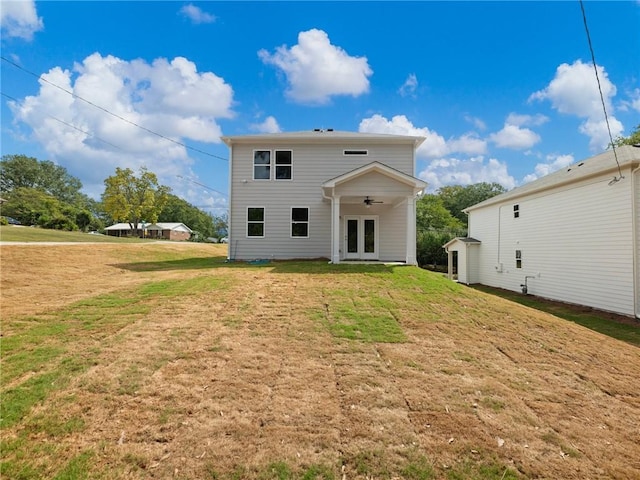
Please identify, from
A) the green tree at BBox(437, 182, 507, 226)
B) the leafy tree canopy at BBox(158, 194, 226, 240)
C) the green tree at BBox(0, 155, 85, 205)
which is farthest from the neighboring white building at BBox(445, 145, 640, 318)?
the green tree at BBox(0, 155, 85, 205)

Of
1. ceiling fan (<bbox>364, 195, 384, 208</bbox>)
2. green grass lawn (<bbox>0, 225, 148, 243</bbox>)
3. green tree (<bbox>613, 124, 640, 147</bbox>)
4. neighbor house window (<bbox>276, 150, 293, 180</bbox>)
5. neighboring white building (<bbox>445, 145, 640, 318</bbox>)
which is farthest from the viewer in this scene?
green tree (<bbox>613, 124, 640, 147</bbox>)

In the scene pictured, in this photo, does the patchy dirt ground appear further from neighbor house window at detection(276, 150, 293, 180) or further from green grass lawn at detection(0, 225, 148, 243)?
green grass lawn at detection(0, 225, 148, 243)

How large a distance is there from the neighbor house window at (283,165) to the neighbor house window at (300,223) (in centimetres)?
162

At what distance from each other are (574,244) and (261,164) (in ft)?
45.1

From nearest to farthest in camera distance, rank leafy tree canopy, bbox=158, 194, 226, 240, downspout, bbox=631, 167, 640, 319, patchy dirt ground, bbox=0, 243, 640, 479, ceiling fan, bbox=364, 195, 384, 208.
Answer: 1. patchy dirt ground, bbox=0, 243, 640, 479
2. downspout, bbox=631, 167, 640, 319
3. ceiling fan, bbox=364, 195, 384, 208
4. leafy tree canopy, bbox=158, 194, 226, 240

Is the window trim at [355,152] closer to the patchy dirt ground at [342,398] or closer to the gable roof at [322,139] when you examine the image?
the gable roof at [322,139]

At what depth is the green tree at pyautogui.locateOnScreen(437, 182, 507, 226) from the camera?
57.3 meters

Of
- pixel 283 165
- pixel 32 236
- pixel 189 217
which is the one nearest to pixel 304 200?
pixel 283 165

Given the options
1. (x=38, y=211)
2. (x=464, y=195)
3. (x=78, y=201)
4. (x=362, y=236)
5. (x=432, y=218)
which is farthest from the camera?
(x=78, y=201)

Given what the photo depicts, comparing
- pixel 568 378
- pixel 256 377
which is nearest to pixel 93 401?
pixel 256 377

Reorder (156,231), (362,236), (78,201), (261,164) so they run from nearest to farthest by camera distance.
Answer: (362,236) < (261,164) < (156,231) < (78,201)

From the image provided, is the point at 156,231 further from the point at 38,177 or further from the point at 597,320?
the point at 597,320

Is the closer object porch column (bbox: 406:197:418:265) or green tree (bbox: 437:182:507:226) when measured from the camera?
porch column (bbox: 406:197:418:265)

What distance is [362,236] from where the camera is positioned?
50.3 ft
